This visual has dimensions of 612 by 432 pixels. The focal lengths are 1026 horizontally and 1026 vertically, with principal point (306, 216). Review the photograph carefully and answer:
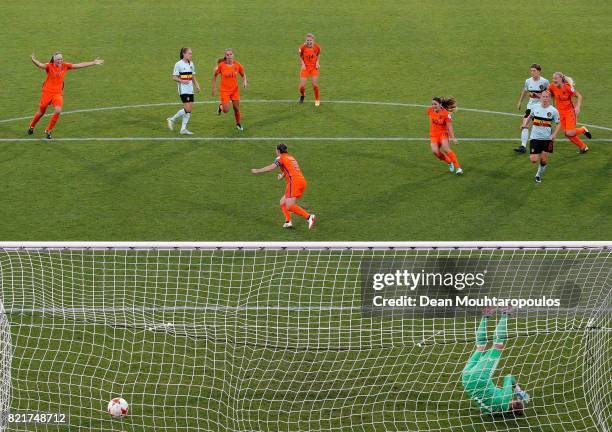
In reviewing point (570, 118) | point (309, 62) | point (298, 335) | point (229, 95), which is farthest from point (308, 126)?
point (298, 335)

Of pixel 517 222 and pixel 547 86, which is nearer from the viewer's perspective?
pixel 517 222

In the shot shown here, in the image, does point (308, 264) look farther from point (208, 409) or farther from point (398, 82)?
point (398, 82)

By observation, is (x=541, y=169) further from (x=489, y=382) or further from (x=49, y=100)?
(x=49, y=100)

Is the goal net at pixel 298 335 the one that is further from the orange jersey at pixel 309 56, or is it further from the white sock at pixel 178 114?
the orange jersey at pixel 309 56

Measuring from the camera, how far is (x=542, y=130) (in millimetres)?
17844

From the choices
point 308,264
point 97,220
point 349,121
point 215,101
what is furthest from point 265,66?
point 308,264

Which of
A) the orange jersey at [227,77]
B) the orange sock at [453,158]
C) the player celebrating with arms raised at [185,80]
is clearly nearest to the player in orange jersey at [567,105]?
the orange sock at [453,158]

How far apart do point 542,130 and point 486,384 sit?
25.2ft

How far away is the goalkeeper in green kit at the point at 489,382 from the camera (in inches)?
442

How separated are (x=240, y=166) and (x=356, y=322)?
22.0 ft

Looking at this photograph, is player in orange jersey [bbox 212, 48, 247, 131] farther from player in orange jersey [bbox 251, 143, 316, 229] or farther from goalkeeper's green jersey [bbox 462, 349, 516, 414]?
goalkeeper's green jersey [bbox 462, 349, 516, 414]

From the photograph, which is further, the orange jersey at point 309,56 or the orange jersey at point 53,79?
the orange jersey at point 309,56

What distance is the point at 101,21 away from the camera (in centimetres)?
2981

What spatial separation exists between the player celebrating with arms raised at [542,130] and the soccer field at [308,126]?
542 mm
